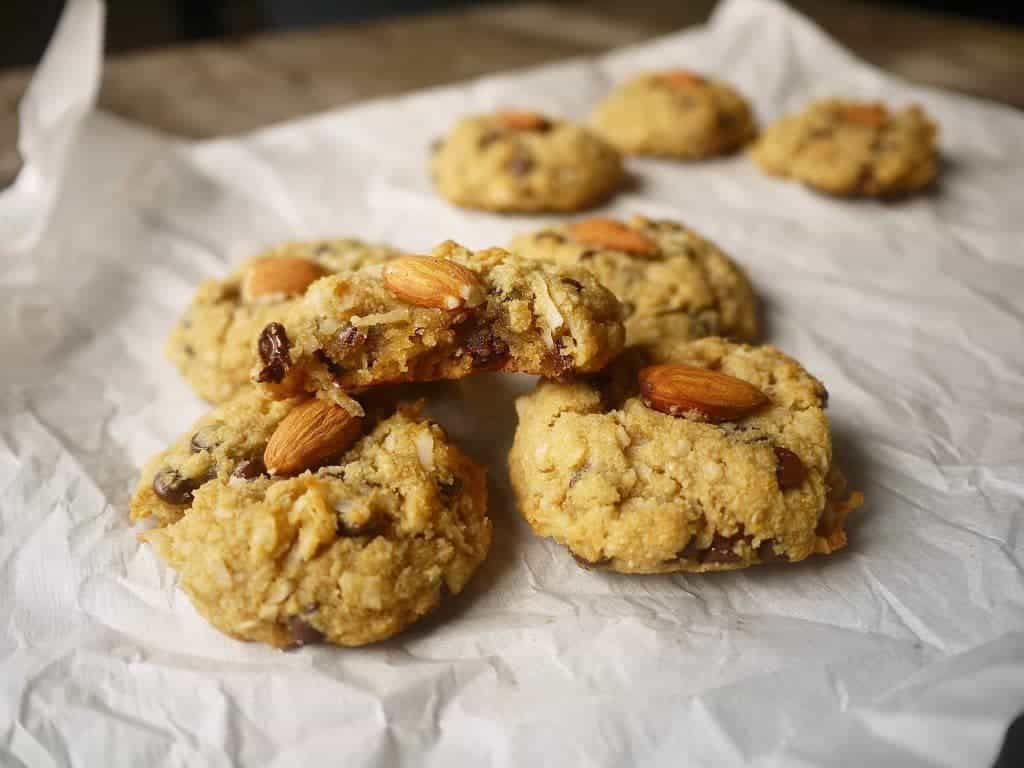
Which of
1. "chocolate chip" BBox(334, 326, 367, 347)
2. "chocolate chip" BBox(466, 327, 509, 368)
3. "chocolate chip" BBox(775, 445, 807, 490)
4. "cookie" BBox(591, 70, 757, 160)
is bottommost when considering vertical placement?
"cookie" BBox(591, 70, 757, 160)

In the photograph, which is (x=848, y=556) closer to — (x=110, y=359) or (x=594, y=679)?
(x=594, y=679)

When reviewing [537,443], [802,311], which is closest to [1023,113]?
[802,311]

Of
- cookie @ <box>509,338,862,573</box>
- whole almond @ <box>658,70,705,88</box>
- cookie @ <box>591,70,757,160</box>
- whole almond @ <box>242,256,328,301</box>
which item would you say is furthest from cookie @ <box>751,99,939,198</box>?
whole almond @ <box>242,256,328,301</box>

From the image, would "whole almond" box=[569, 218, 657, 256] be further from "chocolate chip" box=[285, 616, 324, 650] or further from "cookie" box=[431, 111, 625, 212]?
"chocolate chip" box=[285, 616, 324, 650]

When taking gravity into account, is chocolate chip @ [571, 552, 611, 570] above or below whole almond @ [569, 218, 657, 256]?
below

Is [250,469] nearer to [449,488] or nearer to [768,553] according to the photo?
[449,488]

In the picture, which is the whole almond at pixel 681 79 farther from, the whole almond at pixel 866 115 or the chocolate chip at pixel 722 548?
the chocolate chip at pixel 722 548
